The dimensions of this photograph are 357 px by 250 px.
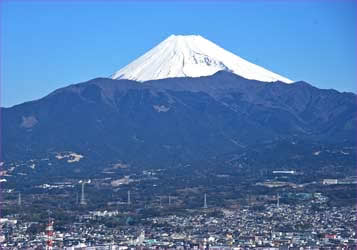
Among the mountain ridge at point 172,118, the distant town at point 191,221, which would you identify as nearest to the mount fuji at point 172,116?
the mountain ridge at point 172,118

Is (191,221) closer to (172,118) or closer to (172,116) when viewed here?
(172,118)

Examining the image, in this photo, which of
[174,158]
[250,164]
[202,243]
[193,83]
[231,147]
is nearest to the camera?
[202,243]

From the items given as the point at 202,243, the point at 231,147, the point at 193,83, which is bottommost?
the point at 202,243

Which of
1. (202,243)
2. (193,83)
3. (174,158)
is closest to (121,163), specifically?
(174,158)

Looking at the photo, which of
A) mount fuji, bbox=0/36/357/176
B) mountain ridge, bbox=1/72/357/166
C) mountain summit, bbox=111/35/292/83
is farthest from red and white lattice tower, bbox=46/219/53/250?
mountain summit, bbox=111/35/292/83

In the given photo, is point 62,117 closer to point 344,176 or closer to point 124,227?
point 344,176

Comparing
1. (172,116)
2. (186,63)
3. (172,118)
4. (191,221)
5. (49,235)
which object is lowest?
(49,235)

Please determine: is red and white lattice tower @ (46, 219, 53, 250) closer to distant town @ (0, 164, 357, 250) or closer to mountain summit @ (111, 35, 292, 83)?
distant town @ (0, 164, 357, 250)

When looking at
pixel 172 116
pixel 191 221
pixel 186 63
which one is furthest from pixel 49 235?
pixel 186 63

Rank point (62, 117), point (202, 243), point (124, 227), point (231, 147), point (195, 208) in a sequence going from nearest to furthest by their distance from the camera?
point (202, 243) → point (124, 227) → point (195, 208) → point (231, 147) → point (62, 117)
